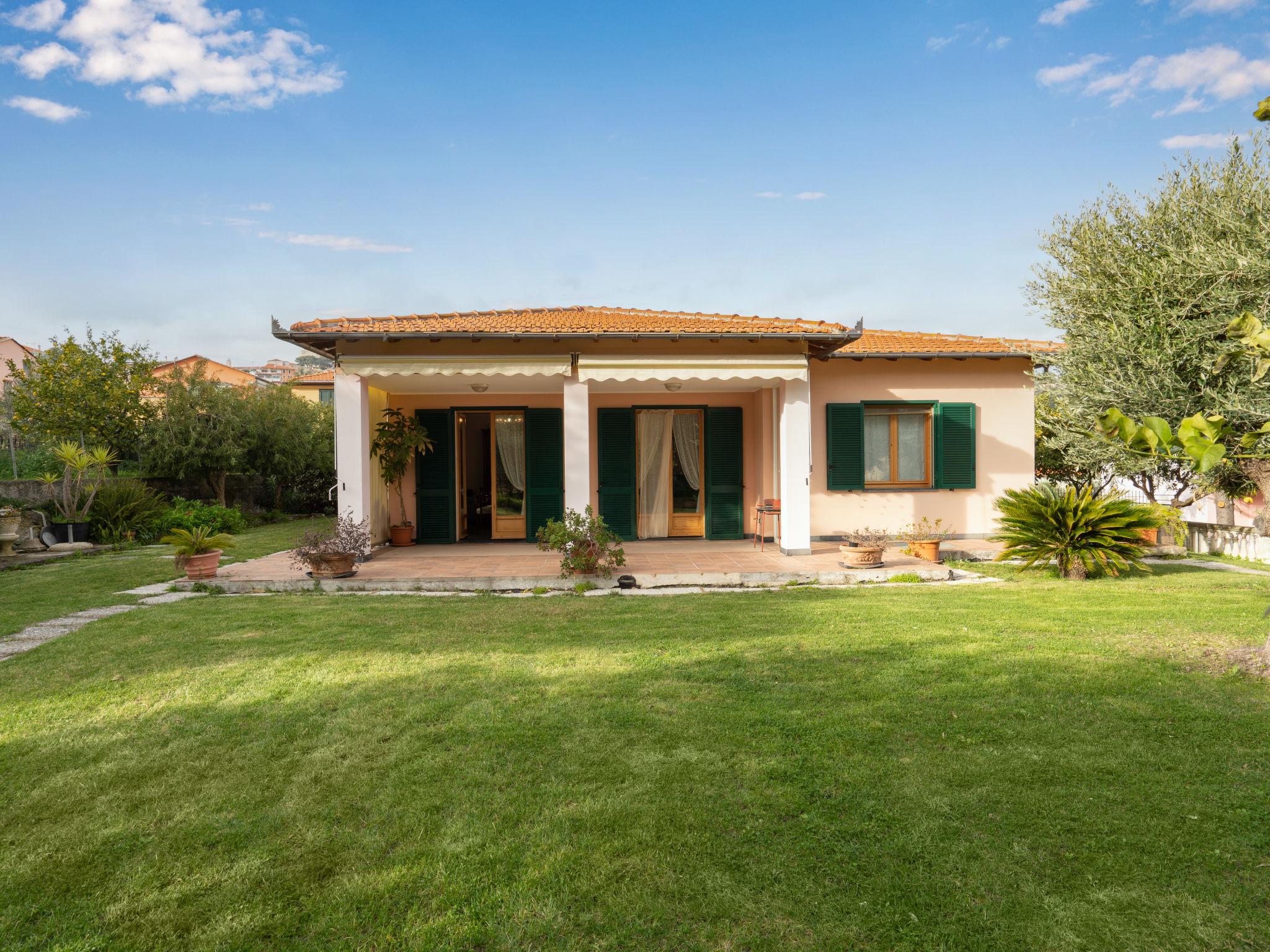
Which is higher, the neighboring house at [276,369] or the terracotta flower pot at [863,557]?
the neighboring house at [276,369]

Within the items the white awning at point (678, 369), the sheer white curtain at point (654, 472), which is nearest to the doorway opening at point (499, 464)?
the sheer white curtain at point (654, 472)

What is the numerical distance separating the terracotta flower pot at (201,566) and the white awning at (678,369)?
669 centimetres

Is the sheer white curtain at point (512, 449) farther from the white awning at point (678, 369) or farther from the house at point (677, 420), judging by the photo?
the white awning at point (678, 369)

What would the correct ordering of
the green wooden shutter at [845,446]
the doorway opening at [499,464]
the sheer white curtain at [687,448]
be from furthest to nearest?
the sheer white curtain at [687,448] < the doorway opening at [499,464] < the green wooden shutter at [845,446]

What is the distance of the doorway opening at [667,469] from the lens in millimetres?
15234

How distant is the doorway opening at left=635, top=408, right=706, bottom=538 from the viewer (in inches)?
600

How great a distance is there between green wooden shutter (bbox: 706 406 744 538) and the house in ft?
0.10

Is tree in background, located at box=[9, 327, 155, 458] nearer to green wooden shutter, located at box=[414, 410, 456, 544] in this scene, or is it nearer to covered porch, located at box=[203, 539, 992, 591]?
covered porch, located at box=[203, 539, 992, 591]

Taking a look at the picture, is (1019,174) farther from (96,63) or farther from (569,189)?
(96,63)

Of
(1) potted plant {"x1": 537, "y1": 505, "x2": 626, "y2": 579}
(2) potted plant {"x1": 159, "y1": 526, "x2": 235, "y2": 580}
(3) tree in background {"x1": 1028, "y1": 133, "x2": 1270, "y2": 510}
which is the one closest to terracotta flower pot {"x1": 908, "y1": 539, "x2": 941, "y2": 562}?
(3) tree in background {"x1": 1028, "y1": 133, "x2": 1270, "y2": 510}

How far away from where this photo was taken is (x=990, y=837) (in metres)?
3.21

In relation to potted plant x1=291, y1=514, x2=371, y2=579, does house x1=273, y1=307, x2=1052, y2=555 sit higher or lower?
higher

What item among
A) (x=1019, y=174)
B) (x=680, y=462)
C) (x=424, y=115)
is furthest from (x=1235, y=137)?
(x=424, y=115)

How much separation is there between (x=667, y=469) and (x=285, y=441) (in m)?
14.9
